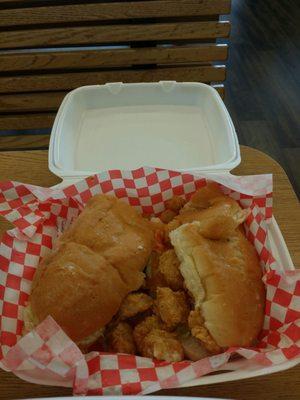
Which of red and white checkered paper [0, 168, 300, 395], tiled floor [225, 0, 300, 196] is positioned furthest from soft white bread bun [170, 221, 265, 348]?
tiled floor [225, 0, 300, 196]

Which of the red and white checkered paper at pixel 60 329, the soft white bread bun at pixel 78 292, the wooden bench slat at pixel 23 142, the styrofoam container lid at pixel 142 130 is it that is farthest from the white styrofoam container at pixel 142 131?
the wooden bench slat at pixel 23 142

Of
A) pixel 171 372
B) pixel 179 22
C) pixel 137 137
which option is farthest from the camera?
pixel 179 22

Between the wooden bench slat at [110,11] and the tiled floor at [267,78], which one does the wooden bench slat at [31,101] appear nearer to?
the wooden bench slat at [110,11]

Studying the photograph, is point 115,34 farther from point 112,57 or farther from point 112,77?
point 112,77

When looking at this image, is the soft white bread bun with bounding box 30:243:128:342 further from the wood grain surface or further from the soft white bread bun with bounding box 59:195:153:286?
the wood grain surface

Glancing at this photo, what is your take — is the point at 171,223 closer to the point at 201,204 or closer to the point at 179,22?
the point at 201,204

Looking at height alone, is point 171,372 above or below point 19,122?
above

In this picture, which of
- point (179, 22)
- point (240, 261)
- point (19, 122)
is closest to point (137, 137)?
point (240, 261)
